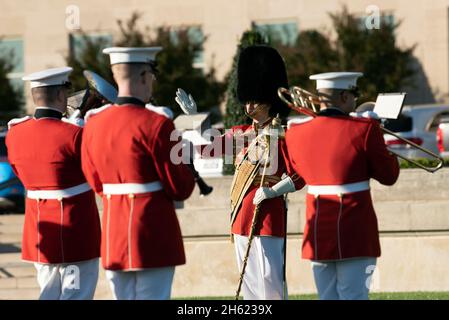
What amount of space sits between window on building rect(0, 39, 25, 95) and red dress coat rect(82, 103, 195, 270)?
98.2ft

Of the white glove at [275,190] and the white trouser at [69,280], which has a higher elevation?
the white glove at [275,190]

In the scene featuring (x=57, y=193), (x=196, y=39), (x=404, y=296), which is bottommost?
(x=404, y=296)

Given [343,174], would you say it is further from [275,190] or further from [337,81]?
[275,190]


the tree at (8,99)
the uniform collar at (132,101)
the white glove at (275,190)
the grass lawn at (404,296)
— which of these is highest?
the uniform collar at (132,101)

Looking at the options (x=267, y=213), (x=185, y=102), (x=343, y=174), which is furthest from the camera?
(x=267, y=213)

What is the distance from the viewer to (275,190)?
31.1 ft

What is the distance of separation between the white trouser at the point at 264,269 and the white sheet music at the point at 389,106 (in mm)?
1420

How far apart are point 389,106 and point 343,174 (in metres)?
0.87

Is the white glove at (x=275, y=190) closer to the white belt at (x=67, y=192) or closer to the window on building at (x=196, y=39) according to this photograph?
the white belt at (x=67, y=192)

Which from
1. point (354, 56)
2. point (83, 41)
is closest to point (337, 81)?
point (354, 56)

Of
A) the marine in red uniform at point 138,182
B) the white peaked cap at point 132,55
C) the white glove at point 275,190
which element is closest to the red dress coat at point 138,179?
the marine in red uniform at point 138,182

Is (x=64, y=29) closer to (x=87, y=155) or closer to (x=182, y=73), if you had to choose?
(x=182, y=73)

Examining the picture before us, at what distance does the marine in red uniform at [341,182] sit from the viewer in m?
7.98

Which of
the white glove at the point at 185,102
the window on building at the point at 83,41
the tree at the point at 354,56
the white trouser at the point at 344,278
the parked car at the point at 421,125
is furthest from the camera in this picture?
the window on building at the point at 83,41
